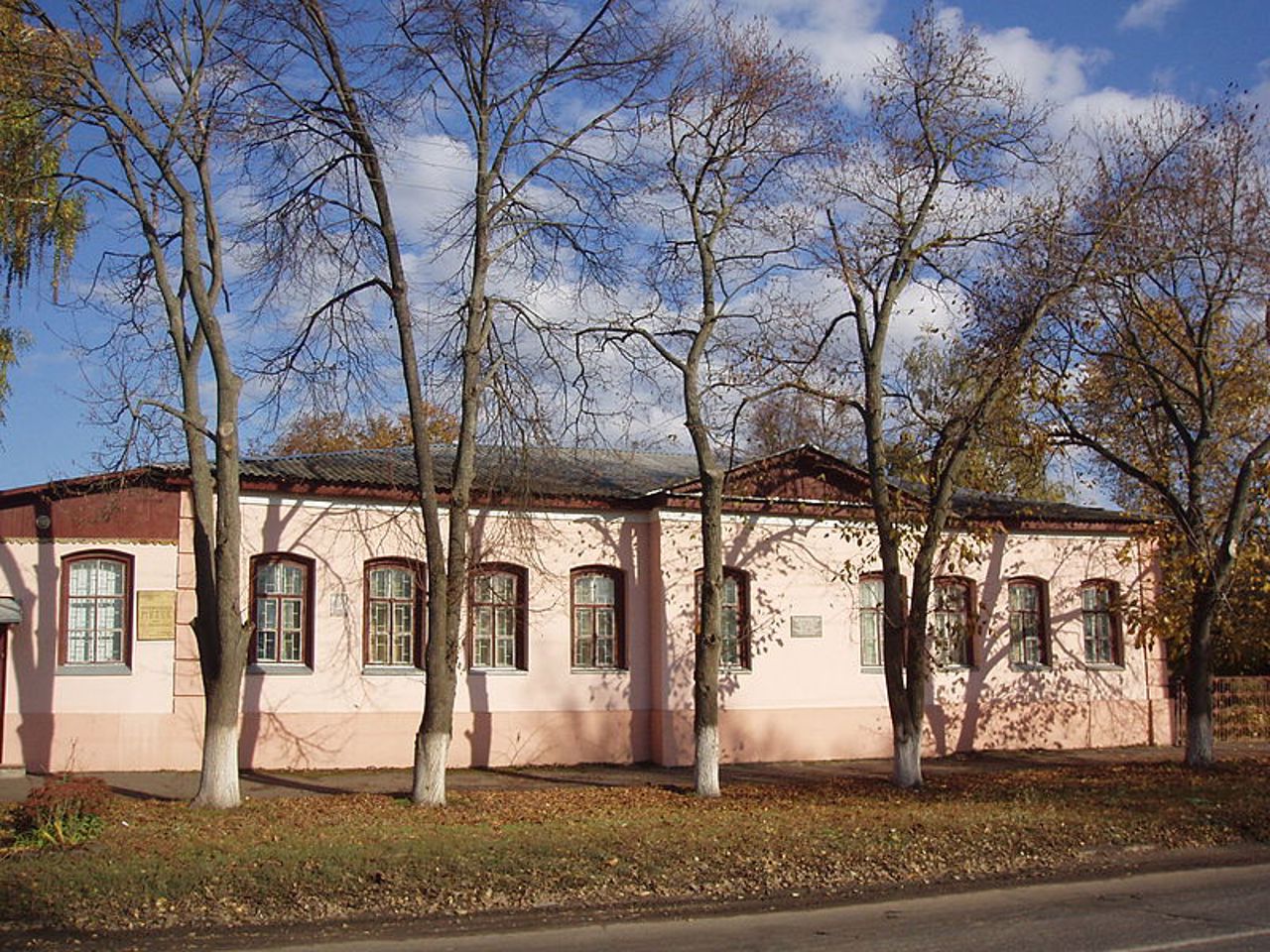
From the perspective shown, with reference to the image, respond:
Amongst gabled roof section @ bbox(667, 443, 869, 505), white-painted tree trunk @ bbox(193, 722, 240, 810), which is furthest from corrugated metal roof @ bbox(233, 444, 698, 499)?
white-painted tree trunk @ bbox(193, 722, 240, 810)

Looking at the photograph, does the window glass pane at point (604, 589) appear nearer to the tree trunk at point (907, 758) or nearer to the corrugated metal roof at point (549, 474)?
the corrugated metal roof at point (549, 474)

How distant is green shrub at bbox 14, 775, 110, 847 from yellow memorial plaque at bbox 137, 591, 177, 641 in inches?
254

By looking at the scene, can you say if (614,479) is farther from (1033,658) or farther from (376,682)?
(1033,658)

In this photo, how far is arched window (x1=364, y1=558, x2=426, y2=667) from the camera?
20203 millimetres

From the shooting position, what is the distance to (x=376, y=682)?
19906 millimetres

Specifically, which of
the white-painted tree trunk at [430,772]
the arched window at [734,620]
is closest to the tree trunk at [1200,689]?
the arched window at [734,620]

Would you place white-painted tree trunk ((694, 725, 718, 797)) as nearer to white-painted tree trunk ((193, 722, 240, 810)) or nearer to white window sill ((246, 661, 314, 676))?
white-painted tree trunk ((193, 722, 240, 810))

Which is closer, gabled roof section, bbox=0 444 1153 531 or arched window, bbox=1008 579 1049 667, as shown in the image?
gabled roof section, bbox=0 444 1153 531

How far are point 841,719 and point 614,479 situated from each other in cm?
582

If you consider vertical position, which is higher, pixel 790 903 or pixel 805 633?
pixel 805 633

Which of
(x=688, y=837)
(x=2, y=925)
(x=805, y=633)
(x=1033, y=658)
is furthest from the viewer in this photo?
(x=1033, y=658)

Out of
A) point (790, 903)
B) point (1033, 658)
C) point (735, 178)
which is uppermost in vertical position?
point (735, 178)

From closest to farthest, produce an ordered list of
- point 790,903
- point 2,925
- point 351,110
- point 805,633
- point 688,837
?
point 2,925, point 790,903, point 688,837, point 351,110, point 805,633

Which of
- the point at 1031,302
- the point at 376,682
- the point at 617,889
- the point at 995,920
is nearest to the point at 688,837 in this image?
the point at 617,889
